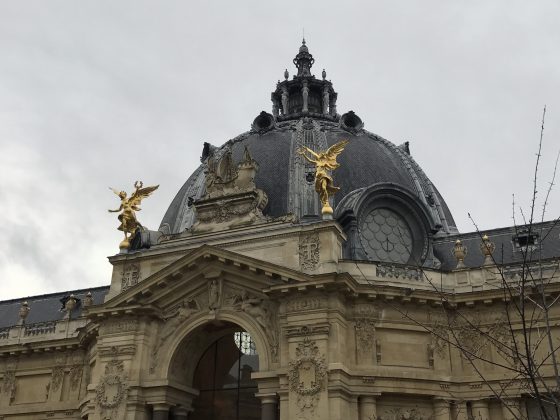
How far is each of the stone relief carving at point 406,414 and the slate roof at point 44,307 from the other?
19.4m

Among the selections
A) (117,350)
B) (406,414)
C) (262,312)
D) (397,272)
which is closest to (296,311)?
(262,312)

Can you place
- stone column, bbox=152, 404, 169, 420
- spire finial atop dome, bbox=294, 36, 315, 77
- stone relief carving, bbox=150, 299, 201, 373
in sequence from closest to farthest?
stone column, bbox=152, 404, 169, 420, stone relief carving, bbox=150, 299, 201, 373, spire finial atop dome, bbox=294, 36, 315, 77

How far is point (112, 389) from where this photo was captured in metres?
26.7

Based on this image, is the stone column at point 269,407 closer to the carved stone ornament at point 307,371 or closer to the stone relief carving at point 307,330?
the carved stone ornament at point 307,371

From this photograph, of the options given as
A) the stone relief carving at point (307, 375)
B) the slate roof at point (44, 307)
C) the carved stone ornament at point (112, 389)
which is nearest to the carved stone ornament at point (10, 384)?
the slate roof at point (44, 307)

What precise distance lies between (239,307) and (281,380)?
11.9 feet

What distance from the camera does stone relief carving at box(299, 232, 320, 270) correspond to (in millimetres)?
25750

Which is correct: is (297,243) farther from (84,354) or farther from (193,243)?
(84,354)

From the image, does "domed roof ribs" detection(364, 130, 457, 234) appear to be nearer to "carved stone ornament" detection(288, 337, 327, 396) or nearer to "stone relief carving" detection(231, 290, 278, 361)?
"stone relief carving" detection(231, 290, 278, 361)

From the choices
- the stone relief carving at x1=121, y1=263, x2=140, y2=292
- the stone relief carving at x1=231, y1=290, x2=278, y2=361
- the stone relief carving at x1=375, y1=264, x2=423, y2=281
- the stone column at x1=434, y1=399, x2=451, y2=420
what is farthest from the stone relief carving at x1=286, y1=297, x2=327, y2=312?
the stone relief carving at x1=121, y1=263, x2=140, y2=292

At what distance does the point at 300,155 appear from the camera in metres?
31.8

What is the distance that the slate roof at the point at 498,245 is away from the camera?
28766 mm

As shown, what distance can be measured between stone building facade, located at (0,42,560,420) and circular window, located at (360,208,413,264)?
63 millimetres

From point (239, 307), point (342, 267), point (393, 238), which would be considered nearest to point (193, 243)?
point (239, 307)
